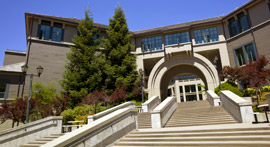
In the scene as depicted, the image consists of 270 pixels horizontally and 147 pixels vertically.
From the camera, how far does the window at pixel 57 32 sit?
2347cm

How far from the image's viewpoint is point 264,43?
20000 mm

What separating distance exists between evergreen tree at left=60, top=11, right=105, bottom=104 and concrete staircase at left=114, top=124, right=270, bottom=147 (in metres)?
14.1

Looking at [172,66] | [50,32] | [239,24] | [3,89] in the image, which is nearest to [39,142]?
[3,89]

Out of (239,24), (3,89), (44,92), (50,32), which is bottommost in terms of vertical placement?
Answer: (44,92)

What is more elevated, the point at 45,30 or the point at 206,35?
the point at 45,30

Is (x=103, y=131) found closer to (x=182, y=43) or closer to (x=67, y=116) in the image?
(x=67, y=116)

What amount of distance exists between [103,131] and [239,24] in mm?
23794

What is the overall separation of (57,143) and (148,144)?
287cm

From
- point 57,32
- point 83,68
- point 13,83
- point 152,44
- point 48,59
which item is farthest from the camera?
point 152,44

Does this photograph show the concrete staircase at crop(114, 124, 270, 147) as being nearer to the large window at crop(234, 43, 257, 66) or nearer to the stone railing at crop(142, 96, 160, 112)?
the stone railing at crop(142, 96, 160, 112)

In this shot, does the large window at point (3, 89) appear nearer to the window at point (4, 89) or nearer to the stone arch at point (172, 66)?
the window at point (4, 89)

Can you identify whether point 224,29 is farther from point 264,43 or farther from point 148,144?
point 148,144

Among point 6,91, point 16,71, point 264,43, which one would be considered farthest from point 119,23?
point 264,43

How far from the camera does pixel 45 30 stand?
75.7ft
